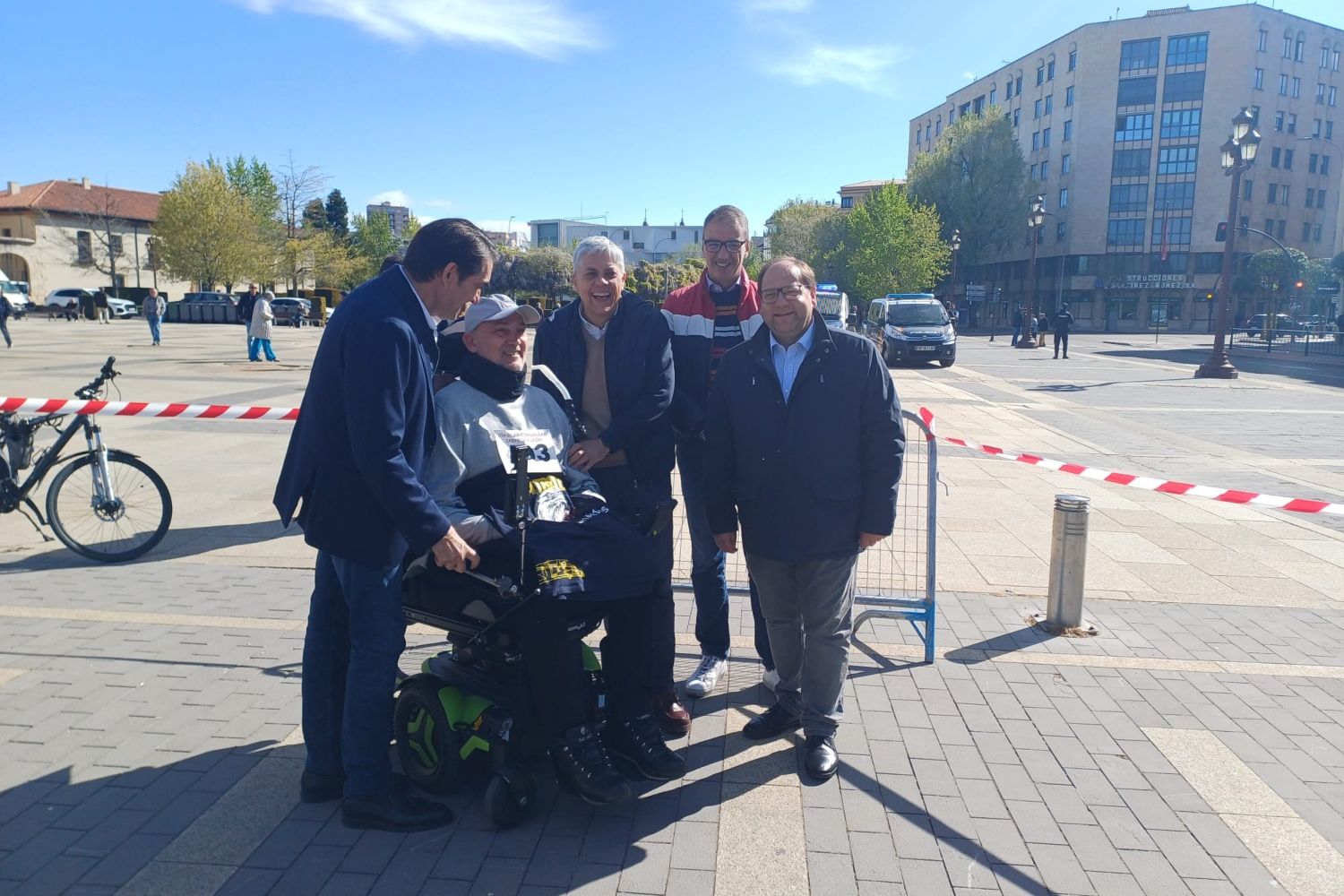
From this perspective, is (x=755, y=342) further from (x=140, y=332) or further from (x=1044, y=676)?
(x=140, y=332)

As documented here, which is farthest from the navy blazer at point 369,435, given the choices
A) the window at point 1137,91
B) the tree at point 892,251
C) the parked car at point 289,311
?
the window at point 1137,91

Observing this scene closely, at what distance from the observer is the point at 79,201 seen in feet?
221

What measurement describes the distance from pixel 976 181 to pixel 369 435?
7270 centimetres

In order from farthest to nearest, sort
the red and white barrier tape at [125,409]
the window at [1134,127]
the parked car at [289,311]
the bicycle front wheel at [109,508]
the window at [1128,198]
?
the window at [1128,198]
the window at [1134,127]
the parked car at [289,311]
the red and white barrier tape at [125,409]
the bicycle front wheel at [109,508]

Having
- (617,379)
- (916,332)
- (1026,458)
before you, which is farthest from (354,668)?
(916,332)

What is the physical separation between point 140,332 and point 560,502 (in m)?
38.9

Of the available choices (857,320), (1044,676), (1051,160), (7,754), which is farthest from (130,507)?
(1051,160)

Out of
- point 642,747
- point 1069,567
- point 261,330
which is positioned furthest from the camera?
point 261,330

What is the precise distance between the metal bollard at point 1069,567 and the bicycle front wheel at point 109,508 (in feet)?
18.0

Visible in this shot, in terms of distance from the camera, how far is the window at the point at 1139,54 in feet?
232

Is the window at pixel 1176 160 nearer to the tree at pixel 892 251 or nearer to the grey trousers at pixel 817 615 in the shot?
the tree at pixel 892 251

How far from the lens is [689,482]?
4.21 meters

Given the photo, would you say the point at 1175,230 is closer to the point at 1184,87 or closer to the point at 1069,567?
the point at 1184,87

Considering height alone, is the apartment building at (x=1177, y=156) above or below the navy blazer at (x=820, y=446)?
above
